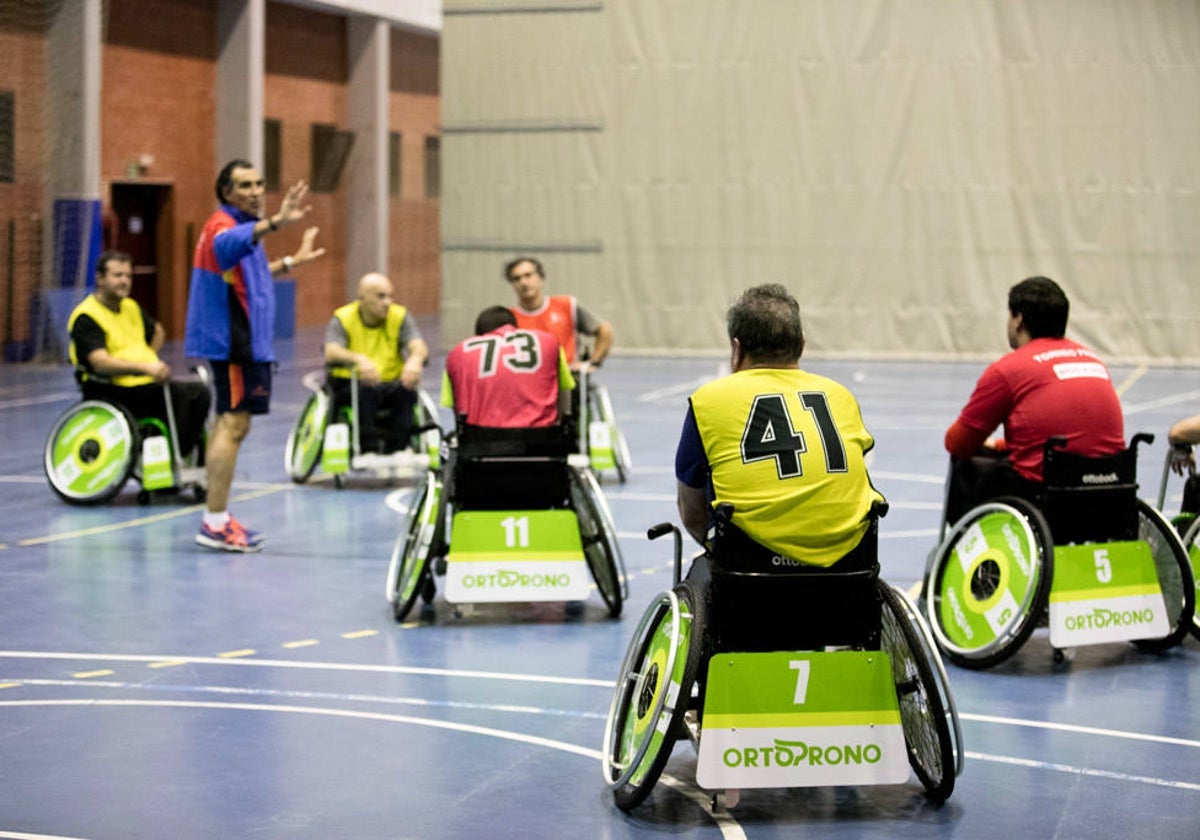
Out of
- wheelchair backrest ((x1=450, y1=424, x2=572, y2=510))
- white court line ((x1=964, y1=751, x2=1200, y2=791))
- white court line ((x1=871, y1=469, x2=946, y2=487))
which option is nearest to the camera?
white court line ((x1=964, y1=751, x2=1200, y2=791))

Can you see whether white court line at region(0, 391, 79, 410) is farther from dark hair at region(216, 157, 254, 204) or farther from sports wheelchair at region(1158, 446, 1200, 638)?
sports wheelchair at region(1158, 446, 1200, 638)

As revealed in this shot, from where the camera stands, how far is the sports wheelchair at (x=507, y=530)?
6367 millimetres

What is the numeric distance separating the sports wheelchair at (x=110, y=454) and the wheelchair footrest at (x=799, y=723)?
546 centimetres

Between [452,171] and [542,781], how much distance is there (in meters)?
16.9

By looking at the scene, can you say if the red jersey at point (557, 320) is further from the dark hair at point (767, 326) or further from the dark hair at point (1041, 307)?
the dark hair at point (767, 326)

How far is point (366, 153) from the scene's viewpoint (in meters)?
24.7

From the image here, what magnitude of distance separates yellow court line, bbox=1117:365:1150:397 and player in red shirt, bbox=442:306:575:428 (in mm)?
10099

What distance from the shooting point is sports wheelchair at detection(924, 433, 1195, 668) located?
561cm

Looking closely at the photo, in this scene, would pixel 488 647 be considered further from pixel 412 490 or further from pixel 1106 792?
pixel 412 490

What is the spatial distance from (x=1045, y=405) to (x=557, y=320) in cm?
433

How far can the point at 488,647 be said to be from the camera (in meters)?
6.09

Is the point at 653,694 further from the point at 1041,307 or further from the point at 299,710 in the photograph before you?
the point at 1041,307

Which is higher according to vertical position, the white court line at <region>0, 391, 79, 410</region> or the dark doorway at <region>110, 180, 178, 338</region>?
the dark doorway at <region>110, 180, 178, 338</region>

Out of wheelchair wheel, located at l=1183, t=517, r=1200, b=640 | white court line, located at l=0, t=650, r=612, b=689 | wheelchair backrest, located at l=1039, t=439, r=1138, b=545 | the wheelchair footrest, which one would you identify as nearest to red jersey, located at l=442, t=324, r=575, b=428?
white court line, located at l=0, t=650, r=612, b=689
